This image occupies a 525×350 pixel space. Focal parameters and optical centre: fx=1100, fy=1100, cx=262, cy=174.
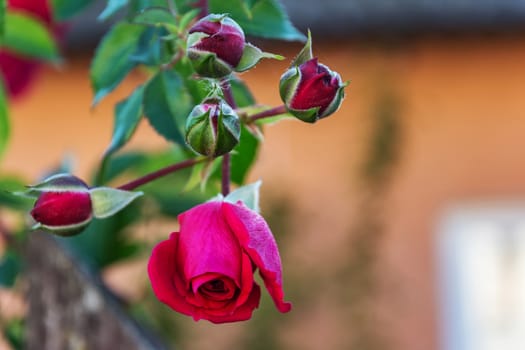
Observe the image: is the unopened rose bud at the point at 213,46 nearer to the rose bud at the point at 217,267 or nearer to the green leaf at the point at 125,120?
the rose bud at the point at 217,267

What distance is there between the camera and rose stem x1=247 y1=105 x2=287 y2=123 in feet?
1.84

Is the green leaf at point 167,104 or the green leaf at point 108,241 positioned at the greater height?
the green leaf at point 167,104

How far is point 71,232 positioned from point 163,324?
247 cm

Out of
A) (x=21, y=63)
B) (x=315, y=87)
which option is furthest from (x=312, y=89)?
(x=21, y=63)

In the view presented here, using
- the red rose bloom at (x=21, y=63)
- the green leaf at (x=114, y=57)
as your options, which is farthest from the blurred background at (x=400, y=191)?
the green leaf at (x=114, y=57)

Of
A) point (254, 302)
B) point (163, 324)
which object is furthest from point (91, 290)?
point (163, 324)

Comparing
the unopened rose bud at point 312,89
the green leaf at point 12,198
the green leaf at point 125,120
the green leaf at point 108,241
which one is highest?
the unopened rose bud at point 312,89

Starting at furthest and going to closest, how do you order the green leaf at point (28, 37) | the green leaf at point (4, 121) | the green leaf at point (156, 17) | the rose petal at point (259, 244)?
1. the green leaf at point (28, 37)
2. the green leaf at point (4, 121)
3. the green leaf at point (156, 17)
4. the rose petal at point (259, 244)

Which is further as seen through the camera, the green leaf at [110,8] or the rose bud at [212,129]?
the green leaf at [110,8]

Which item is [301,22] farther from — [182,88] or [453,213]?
[182,88]

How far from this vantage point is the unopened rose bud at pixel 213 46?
51 centimetres

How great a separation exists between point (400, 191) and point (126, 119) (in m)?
2.99

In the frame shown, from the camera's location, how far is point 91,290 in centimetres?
80

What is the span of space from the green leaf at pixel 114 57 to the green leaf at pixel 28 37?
0.28 metres
